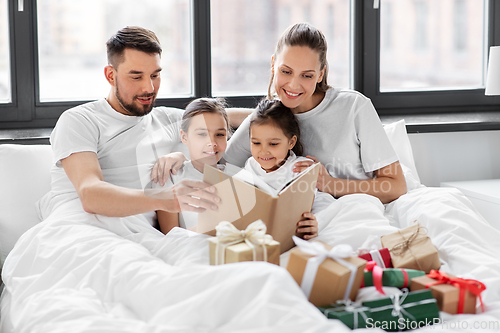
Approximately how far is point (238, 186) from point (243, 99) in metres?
1.33

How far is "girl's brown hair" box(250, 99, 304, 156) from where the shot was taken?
5.69 feet

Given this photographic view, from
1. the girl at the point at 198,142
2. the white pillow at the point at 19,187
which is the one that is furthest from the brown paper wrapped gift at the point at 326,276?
the white pillow at the point at 19,187

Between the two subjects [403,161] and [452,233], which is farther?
[403,161]

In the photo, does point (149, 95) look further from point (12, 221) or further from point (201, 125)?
point (12, 221)

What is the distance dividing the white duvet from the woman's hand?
148 mm

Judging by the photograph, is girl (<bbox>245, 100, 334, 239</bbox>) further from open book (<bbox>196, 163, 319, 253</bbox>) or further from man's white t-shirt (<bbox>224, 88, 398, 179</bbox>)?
open book (<bbox>196, 163, 319, 253</bbox>)

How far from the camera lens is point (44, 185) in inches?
70.1

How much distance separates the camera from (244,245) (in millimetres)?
1136

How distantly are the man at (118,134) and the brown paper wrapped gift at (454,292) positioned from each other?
0.85 meters

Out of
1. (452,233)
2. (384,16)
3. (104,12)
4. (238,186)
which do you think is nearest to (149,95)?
(238,186)

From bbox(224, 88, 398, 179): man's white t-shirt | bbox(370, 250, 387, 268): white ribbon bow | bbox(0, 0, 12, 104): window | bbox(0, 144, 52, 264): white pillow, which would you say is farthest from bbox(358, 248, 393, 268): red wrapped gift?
bbox(0, 0, 12, 104): window

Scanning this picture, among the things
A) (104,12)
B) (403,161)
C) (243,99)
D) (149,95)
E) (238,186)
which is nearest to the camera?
(238,186)

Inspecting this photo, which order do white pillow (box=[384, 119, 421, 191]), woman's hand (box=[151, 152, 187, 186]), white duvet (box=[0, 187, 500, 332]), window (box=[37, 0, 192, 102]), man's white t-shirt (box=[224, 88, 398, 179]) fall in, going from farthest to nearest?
window (box=[37, 0, 192, 102])
white pillow (box=[384, 119, 421, 191])
man's white t-shirt (box=[224, 88, 398, 179])
woman's hand (box=[151, 152, 187, 186])
white duvet (box=[0, 187, 500, 332])

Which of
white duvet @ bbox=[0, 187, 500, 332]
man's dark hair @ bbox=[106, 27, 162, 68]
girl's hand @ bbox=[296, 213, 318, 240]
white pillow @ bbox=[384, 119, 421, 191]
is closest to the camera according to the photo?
white duvet @ bbox=[0, 187, 500, 332]
